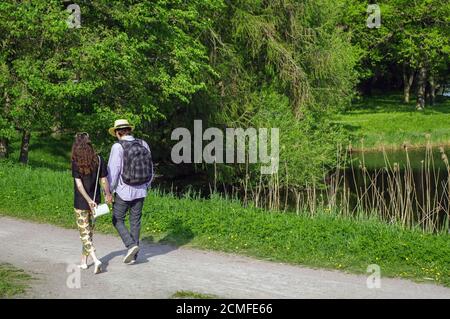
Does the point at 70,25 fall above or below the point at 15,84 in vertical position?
above

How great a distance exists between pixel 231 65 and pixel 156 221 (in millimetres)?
13323

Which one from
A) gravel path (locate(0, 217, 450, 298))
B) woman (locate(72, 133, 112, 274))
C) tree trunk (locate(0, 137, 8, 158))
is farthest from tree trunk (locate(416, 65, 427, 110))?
woman (locate(72, 133, 112, 274))

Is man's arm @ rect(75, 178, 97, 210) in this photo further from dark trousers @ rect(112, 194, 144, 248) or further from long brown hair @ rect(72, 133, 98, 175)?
dark trousers @ rect(112, 194, 144, 248)

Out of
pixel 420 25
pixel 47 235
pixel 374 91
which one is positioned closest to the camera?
pixel 47 235

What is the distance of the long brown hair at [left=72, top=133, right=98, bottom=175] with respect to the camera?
866 centimetres

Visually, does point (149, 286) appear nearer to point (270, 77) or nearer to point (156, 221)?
point (156, 221)

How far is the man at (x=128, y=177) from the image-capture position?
29.0 feet

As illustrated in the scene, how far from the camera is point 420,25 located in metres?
50.8

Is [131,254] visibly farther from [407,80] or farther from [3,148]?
[407,80]

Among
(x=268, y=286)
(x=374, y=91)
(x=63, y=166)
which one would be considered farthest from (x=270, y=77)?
(x=374, y=91)

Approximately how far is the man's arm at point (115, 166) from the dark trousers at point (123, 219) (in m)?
0.23

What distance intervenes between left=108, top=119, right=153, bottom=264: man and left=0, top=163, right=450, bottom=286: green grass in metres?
1.71

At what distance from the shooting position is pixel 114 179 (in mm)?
8898

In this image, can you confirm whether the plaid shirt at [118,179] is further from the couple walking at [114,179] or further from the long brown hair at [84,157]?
the long brown hair at [84,157]
